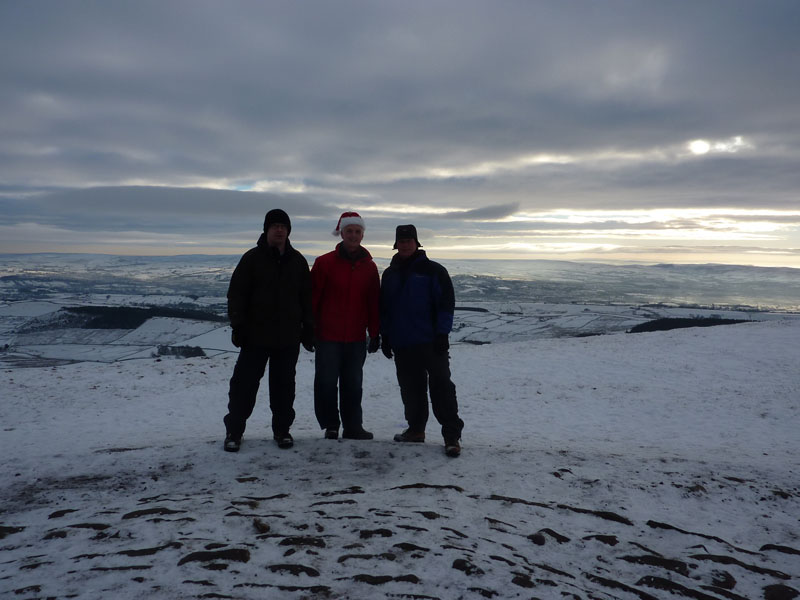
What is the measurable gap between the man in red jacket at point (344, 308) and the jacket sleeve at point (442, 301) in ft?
2.82

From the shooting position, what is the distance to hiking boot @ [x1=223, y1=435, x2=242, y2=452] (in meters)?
5.54

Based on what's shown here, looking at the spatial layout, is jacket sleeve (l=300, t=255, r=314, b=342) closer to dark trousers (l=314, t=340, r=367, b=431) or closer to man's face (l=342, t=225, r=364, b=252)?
dark trousers (l=314, t=340, r=367, b=431)

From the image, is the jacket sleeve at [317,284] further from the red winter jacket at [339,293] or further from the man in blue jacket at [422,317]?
the man in blue jacket at [422,317]

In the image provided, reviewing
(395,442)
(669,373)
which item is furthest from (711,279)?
(395,442)

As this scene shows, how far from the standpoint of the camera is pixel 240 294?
5.38m

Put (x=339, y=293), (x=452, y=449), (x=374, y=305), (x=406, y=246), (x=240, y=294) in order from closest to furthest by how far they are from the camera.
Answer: (x=240, y=294), (x=452, y=449), (x=406, y=246), (x=339, y=293), (x=374, y=305)

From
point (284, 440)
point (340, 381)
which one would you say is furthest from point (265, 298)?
point (284, 440)

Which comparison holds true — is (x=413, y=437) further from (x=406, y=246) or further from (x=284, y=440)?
(x=406, y=246)

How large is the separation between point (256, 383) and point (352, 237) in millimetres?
2286

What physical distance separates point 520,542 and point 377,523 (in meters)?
1.15

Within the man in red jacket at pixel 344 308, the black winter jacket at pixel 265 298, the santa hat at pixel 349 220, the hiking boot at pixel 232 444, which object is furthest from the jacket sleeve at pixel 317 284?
the hiking boot at pixel 232 444

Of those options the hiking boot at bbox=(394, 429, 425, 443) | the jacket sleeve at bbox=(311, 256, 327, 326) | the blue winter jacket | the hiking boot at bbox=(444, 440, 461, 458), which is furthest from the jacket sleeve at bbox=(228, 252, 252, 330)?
the hiking boot at bbox=(444, 440, 461, 458)

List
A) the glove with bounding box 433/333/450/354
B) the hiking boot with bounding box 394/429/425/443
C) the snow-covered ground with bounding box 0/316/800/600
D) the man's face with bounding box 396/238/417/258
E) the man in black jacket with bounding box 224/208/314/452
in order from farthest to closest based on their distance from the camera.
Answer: the hiking boot with bounding box 394/429/425/443 < the man's face with bounding box 396/238/417/258 < the glove with bounding box 433/333/450/354 < the man in black jacket with bounding box 224/208/314/452 < the snow-covered ground with bounding box 0/316/800/600

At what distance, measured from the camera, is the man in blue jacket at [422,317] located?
5.68 meters
